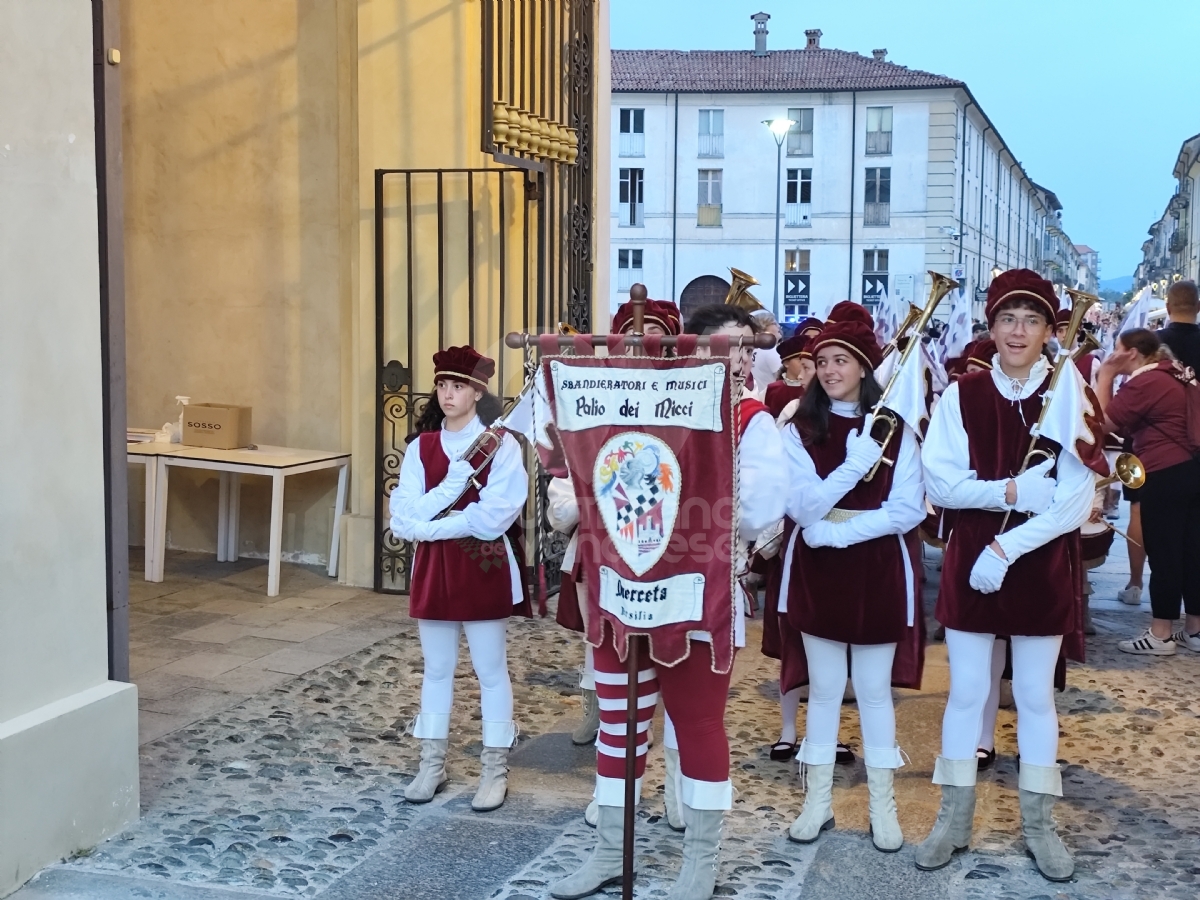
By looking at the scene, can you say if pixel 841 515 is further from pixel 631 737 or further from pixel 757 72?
pixel 757 72

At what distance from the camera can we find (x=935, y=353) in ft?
29.8

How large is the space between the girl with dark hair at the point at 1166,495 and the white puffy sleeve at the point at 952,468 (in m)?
3.27

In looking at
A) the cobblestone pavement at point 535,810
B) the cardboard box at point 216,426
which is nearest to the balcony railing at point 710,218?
the cardboard box at point 216,426

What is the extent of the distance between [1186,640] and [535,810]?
4.22 metres

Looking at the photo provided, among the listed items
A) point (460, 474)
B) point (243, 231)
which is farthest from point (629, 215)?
point (460, 474)

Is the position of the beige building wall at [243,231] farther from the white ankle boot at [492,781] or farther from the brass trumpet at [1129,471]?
the brass trumpet at [1129,471]

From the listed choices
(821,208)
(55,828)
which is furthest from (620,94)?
(55,828)

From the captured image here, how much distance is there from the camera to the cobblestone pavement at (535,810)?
3.72 metres

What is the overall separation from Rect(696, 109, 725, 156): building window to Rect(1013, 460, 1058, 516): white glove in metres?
40.9

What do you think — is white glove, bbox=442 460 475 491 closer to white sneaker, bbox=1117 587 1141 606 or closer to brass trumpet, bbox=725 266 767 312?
brass trumpet, bbox=725 266 767 312

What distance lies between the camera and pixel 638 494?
3270 millimetres

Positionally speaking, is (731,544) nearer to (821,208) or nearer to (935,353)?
(935,353)

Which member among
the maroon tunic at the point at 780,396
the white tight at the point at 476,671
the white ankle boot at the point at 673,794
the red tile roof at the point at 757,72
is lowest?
the white ankle boot at the point at 673,794

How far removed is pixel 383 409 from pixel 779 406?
2640mm
